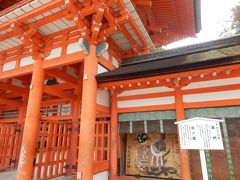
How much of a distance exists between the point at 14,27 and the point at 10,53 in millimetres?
1818

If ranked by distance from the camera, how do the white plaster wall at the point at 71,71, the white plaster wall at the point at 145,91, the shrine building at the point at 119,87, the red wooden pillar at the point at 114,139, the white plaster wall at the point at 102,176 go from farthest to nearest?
the white plaster wall at the point at 71,71
the red wooden pillar at the point at 114,139
the white plaster wall at the point at 145,91
the white plaster wall at the point at 102,176
the shrine building at the point at 119,87

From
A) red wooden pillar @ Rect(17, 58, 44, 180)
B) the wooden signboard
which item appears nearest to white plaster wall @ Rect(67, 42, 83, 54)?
red wooden pillar @ Rect(17, 58, 44, 180)

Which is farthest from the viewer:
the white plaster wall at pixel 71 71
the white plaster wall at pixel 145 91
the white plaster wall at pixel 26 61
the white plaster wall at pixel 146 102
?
the white plaster wall at pixel 71 71

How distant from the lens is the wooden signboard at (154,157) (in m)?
4.36

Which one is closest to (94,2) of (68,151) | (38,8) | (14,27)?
(38,8)

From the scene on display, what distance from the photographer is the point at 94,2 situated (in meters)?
3.46

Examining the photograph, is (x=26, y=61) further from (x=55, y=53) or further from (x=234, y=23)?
(x=234, y=23)

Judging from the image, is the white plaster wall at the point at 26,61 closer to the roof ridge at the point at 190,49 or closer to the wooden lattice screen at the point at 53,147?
the wooden lattice screen at the point at 53,147

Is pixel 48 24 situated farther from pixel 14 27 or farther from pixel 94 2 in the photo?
pixel 94 2

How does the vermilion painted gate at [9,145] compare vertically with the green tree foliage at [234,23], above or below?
below

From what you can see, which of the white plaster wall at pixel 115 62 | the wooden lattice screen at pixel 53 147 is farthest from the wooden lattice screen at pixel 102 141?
the white plaster wall at pixel 115 62

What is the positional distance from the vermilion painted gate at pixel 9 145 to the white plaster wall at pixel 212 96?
678 cm

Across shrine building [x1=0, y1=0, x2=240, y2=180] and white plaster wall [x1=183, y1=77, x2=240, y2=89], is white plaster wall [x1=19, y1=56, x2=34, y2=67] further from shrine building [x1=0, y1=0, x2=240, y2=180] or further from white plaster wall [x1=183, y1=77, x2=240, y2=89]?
white plaster wall [x1=183, y1=77, x2=240, y2=89]

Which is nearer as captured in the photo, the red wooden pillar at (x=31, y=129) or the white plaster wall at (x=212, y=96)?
the white plaster wall at (x=212, y=96)
